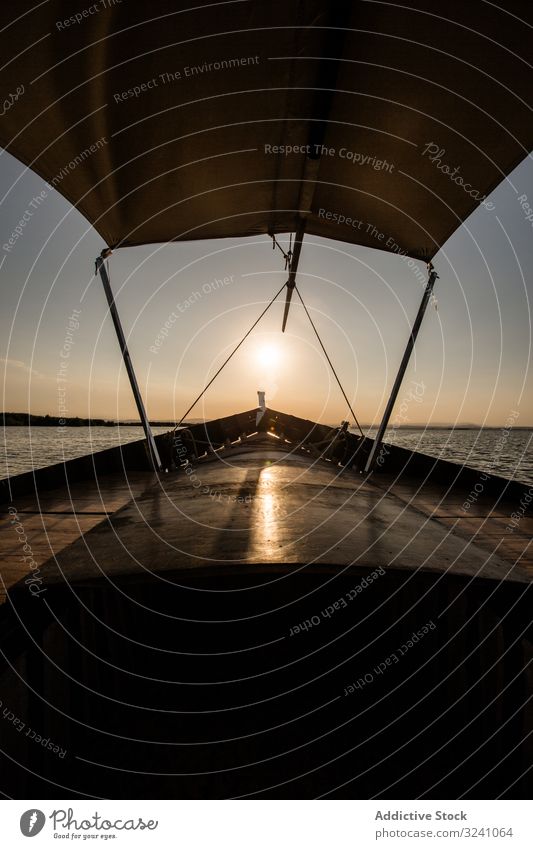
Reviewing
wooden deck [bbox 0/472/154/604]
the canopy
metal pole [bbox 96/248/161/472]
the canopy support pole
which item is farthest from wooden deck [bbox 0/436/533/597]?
the canopy

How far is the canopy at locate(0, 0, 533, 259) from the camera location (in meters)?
3.21

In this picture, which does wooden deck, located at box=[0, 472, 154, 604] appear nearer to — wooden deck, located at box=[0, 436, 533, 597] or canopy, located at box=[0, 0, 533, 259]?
wooden deck, located at box=[0, 436, 533, 597]

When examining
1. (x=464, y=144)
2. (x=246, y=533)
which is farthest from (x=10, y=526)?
(x=464, y=144)

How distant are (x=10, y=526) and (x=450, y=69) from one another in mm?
6845

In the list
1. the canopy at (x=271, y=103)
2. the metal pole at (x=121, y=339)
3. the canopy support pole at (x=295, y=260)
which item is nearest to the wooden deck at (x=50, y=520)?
the metal pole at (x=121, y=339)

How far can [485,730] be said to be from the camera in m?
2.78

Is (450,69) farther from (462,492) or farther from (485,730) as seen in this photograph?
(462,492)

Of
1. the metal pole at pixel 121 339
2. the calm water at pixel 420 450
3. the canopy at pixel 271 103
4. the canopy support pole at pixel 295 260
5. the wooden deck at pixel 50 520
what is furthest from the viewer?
the calm water at pixel 420 450

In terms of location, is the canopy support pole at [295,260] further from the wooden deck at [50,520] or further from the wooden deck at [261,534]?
the wooden deck at [50,520]

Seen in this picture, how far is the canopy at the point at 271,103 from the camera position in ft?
10.5

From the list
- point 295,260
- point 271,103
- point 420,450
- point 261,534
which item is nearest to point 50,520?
point 261,534

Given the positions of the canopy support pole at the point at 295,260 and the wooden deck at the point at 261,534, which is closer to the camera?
the wooden deck at the point at 261,534

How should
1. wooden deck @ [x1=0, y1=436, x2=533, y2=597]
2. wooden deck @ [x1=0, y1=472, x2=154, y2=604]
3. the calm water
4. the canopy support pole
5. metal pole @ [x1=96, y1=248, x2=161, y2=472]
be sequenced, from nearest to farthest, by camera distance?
wooden deck @ [x1=0, y1=436, x2=533, y2=597]
wooden deck @ [x1=0, y1=472, x2=154, y2=604]
the canopy support pole
metal pole @ [x1=96, y1=248, x2=161, y2=472]
the calm water

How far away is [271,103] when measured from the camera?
4160 millimetres
